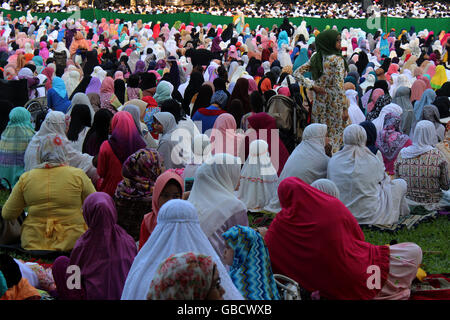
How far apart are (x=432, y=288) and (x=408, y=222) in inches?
51.2

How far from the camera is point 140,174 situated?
4289mm

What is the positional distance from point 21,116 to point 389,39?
13.0 m

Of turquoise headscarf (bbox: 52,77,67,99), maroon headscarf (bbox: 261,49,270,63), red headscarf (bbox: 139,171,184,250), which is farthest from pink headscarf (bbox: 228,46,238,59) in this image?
red headscarf (bbox: 139,171,184,250)

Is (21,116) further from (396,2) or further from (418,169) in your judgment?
(396,2)

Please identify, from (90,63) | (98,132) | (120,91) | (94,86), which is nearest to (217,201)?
(98,132)

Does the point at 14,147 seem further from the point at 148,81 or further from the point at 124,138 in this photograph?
the point at 148,81

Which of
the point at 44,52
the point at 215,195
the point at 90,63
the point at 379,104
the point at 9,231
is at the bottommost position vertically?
the point at 9,231

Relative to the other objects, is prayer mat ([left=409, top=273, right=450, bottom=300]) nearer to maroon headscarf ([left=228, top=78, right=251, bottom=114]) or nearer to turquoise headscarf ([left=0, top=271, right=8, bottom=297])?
turquoise headscarf ([left=0, top=271, right=8, bottom=297])

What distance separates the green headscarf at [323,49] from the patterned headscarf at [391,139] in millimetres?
664

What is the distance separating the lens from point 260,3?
30.2 metres

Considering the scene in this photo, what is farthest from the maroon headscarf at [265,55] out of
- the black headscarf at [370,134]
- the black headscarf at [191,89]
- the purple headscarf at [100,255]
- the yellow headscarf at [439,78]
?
the purple headscarf at [100,255]

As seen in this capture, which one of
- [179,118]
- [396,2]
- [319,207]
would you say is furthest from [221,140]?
[396,2]

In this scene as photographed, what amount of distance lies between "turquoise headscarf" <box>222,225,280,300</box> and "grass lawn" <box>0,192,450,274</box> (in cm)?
161

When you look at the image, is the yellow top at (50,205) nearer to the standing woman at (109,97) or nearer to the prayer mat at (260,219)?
the prayer mat at (260,219)
